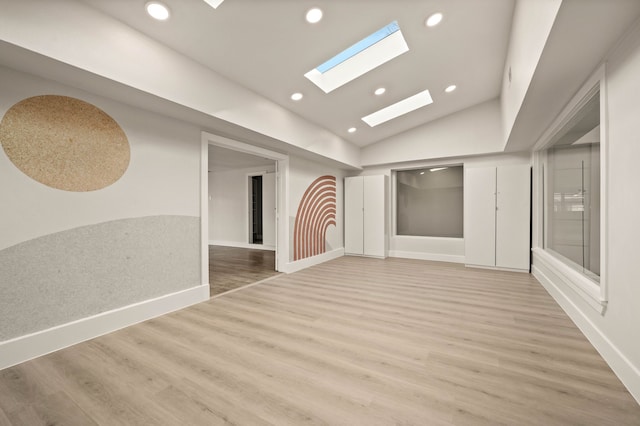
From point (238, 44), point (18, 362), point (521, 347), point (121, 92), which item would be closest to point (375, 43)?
point (238, 44)

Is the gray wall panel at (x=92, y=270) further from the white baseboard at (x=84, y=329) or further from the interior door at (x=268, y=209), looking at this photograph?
the interior door at (x=268, y=209)

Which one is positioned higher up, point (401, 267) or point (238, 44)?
point (238, 44)

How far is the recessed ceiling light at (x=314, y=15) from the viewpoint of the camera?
2317 millimetres

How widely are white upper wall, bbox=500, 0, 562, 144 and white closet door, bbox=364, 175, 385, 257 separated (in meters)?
3.04

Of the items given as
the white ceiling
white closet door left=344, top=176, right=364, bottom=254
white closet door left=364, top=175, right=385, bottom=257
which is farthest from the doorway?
the white ceiling

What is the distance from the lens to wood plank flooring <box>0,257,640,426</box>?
4.61ft

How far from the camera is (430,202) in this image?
5.91 metres

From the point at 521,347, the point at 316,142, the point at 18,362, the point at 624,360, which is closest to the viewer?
the point at 624,360

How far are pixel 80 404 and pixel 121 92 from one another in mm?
2290

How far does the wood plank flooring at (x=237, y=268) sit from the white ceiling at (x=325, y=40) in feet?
8.80

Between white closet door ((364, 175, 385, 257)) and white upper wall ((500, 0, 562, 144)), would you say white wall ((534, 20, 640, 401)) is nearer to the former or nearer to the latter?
white upper wall ((500, 0, 562, 144))

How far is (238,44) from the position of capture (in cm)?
255

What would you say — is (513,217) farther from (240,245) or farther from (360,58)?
(240,245)

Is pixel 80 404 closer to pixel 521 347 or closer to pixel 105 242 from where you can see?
pixel 105 242
